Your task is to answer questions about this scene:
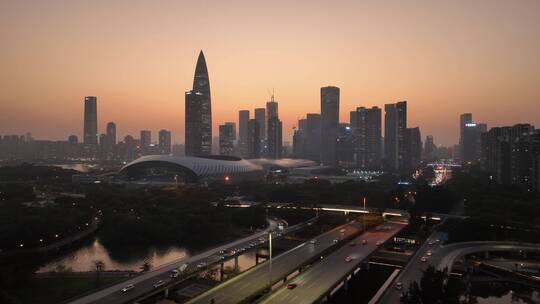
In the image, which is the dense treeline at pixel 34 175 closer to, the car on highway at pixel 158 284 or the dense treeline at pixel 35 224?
the dense treeline at pixel 35 224

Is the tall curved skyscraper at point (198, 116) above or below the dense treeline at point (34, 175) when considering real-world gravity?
above

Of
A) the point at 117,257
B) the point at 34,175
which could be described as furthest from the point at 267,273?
the point at 34,175

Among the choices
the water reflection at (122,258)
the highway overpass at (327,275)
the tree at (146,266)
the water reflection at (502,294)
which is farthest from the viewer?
the water reflection at (122,258)

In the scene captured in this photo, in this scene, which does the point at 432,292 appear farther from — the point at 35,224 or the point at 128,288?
the point at 35,224

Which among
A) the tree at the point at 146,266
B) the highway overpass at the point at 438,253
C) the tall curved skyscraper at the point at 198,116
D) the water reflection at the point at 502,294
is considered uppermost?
the tall curved skyscraper at the point at 198,116

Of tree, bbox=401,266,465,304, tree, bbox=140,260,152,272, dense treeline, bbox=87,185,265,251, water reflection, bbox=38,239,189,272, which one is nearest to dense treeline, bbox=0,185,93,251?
dense treeline, bbox=87,185,265,251

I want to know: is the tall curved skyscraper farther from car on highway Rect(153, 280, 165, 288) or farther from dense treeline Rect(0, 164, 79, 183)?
car on highway Rect(153, 280, 165, 288)

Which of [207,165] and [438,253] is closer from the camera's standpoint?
[438,253]

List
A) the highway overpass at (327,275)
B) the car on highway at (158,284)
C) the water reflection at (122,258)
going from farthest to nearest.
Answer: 1. the water reflection at (122,258)
2. the car on highway at (158,284)
3. the highway overpass at (327,275)

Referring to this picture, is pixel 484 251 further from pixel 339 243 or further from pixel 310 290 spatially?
pixel 310 290

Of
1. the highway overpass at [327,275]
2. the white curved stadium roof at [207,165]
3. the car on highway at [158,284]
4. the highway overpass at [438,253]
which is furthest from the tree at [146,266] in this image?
the white curved stadium roof at [207,165]
